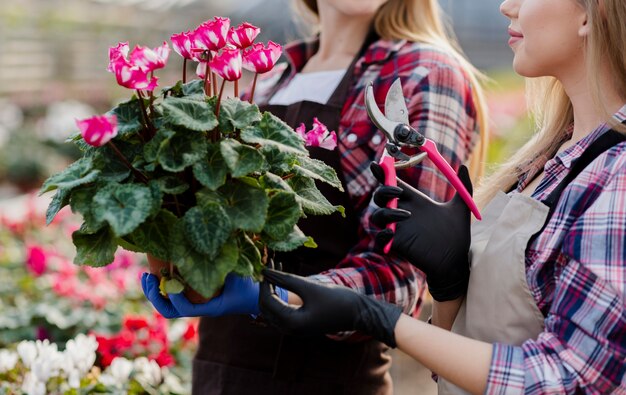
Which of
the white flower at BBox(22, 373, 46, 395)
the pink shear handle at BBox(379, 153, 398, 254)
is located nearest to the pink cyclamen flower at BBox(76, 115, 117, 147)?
the pink shear handle at BBox(379, 153, 398, 254)

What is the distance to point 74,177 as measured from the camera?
161cm

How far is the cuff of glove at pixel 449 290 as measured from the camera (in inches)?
70.4

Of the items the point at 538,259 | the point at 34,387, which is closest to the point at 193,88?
the point at 538,259

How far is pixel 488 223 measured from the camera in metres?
1.84

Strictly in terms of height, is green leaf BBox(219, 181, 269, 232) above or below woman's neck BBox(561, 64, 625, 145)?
below

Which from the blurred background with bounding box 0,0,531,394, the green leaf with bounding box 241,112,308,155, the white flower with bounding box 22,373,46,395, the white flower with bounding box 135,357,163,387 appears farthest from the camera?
the blurred background with bounding box 0,0,531,394

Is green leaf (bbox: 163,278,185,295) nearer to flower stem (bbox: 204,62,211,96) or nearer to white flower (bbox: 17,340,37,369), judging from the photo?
flower stem (bbox: 204,62,211,96)

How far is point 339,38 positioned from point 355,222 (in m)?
0.64

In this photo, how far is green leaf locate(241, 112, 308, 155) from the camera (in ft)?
5.32

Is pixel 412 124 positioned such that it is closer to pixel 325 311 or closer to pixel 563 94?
pixel 563 94

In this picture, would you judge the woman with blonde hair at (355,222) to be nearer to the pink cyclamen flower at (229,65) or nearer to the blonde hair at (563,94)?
the blonde hair at (563,94)

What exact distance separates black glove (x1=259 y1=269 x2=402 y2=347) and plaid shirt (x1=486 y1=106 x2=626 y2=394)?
0.22 meters

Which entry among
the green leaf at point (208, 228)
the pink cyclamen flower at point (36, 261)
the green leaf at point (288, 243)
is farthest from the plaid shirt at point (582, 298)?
the pink cyclamen flower at point (36, 261)

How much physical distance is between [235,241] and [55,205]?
1.18ft
